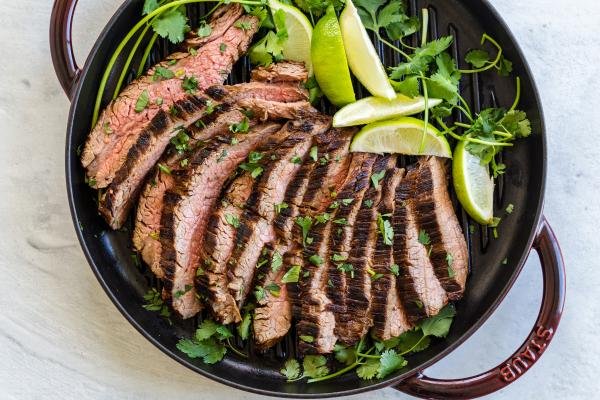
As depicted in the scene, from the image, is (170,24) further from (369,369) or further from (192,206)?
(369,369)

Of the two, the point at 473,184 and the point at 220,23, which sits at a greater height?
the point at 220,23

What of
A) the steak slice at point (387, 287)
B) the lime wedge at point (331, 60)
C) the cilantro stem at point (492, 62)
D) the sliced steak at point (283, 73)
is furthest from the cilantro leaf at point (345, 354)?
the cilantro stem at point (492, 62)

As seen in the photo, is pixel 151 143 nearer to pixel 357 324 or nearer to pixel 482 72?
pixel 357 324

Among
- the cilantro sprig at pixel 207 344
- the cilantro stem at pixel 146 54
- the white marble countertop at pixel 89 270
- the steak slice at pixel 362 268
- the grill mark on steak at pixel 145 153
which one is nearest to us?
the steak slice at pixel 362 268

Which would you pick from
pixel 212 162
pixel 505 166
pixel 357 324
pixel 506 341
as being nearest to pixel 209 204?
pixel 212 162

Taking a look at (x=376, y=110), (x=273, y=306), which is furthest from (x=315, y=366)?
(x=376, y=110)

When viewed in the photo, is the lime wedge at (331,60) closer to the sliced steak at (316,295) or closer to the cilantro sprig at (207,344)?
the sliced steak at (316,295)
